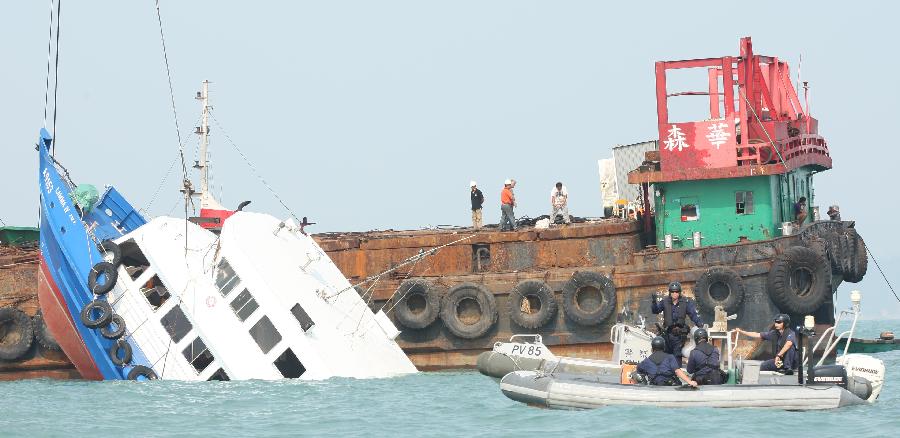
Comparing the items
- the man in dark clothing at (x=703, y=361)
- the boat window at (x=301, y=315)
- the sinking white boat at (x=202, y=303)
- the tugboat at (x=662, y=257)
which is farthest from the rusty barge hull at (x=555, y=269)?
the man in dark clothing at (x=703, y=361)

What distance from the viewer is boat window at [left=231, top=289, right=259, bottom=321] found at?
25.4 m

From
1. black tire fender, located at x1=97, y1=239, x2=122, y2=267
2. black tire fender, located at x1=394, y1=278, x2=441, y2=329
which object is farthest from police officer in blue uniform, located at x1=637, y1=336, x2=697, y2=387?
black tire fender, located at x1=97, y1=239, x2=122, y2=267

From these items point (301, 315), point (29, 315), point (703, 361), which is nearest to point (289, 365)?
point (301, 315)

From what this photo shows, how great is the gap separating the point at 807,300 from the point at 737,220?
2301 millimetres

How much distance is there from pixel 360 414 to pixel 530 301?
25.4 ft

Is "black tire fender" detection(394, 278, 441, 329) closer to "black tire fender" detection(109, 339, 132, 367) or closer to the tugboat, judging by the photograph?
the tugboat

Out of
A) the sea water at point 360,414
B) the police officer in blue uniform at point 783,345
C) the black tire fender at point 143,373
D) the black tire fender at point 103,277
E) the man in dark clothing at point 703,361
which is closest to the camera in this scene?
the sea water at point 360,414

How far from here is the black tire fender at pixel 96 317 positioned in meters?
25.8

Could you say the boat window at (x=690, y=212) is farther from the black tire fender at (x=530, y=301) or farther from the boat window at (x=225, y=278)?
the boat window at (x=225, y=278)

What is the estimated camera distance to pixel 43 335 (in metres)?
28.2

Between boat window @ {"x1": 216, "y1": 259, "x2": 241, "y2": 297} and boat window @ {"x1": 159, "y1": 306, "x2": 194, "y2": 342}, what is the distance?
81 cm

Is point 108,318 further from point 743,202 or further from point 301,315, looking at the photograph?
point 743,202

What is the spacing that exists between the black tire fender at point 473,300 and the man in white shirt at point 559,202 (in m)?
3.49

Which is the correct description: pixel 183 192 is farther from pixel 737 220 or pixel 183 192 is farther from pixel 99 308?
pixel 737 220
